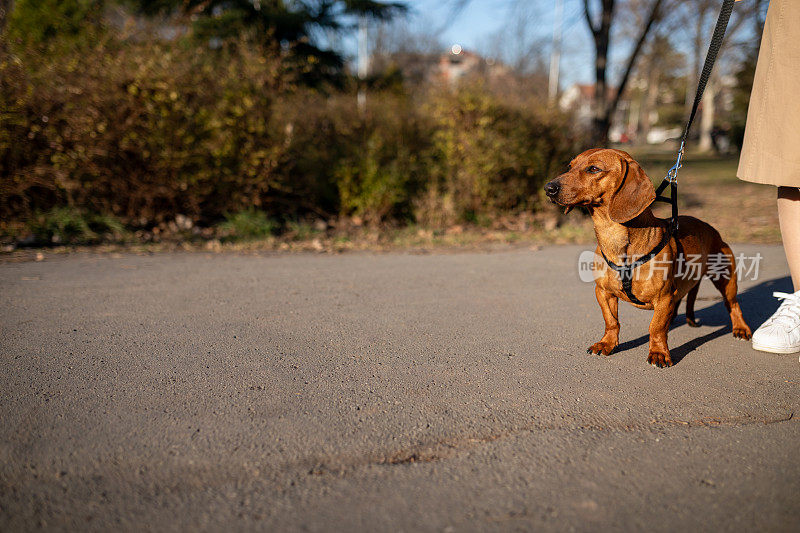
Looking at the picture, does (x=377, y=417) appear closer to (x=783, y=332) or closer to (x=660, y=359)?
(x=660, y=359)

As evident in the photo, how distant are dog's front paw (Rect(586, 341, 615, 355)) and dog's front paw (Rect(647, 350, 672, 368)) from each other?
21cm

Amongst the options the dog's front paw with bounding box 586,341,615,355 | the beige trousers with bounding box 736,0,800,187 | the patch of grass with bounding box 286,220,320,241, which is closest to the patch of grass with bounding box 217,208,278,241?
the patch of grass with bounding box 286,220,320,241

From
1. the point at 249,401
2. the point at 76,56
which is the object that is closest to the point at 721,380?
the point at 249,401

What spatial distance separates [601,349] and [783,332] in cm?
99

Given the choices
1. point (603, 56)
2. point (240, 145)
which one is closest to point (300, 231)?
point (240, 145)

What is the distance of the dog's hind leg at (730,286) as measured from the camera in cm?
346

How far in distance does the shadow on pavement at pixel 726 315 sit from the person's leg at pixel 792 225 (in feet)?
1.91

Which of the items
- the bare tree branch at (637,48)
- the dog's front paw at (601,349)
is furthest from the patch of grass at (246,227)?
the bare tree branch at (637,48)

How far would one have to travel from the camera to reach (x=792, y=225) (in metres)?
3.32

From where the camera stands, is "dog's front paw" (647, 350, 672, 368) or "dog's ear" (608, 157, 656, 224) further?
"dog's front paw" (647, 350, 672, 368)

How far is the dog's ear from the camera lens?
2.80m

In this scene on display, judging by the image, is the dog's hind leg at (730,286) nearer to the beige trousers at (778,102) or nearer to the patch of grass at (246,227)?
the beige trousers at (778,102)

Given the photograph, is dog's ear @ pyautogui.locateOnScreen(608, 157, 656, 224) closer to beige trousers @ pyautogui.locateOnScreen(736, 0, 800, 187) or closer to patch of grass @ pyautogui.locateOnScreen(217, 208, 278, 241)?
beige trousers @ pyautogui.locateOnScreen(736, 0, 800, 187)

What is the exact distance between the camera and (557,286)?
4777mm
